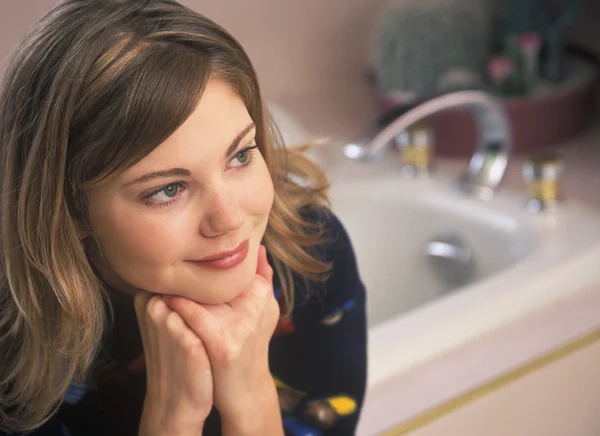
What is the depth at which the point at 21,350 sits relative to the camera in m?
0.46

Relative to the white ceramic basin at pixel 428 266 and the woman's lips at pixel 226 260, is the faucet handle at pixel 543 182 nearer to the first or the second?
the white ceramic basin at pixel 428 266

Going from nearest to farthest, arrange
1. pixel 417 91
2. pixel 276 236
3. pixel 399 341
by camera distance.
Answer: pixel 276 236, pixel 399 341, pixel 417 91

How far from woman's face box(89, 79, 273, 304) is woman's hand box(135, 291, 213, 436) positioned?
2 centimetres

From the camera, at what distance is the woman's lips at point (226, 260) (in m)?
0.42

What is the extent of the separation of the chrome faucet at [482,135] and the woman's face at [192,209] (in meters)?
0.27

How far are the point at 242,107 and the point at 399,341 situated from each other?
10.9 inches

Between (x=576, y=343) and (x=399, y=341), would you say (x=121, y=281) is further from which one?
(x=576, y=343)

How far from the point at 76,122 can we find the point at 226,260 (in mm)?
97

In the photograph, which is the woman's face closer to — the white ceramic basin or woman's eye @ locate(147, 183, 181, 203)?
woman's eye @ locate(147, 183, 181, 203)

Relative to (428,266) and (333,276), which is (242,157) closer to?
(333,276)

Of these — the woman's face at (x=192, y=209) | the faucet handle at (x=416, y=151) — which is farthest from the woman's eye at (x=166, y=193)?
the faucet handle at (x=416, y=151)

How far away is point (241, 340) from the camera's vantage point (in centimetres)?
44

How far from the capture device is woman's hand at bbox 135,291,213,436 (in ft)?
1.42

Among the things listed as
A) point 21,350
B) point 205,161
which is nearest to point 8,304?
point 21,350
